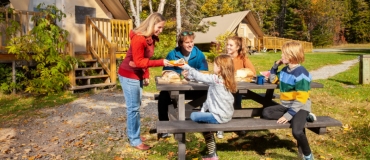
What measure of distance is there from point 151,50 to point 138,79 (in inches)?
17.4

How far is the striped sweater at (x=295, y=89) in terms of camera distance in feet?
13.4

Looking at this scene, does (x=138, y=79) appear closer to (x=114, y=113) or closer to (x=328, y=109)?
(x=114, y=113)

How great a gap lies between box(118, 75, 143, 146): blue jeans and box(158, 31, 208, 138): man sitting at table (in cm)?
71

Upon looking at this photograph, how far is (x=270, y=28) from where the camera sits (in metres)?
53.9

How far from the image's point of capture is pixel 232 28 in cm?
2864

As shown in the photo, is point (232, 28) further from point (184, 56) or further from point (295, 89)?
point (295, 89)

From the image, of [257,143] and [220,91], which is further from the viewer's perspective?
[257,143]

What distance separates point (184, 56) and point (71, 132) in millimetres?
2595

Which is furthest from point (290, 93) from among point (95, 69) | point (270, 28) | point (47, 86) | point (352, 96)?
point (270, 28)

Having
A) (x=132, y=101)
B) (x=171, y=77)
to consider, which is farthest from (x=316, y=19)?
(x=132, y=101)

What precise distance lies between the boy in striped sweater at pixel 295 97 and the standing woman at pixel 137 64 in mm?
1509

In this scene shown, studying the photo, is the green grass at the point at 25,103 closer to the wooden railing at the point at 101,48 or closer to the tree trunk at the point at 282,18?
the wooden railing at the point at 101,48

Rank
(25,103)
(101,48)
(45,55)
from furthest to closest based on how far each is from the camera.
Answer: (101,48) → (45,55) → (25,103)

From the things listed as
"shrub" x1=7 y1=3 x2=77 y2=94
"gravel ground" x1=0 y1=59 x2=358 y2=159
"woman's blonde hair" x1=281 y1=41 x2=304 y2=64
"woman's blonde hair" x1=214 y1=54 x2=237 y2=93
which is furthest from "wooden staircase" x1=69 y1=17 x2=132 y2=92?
"woman's blonde hair" x1=281 y1=41 x2=304 y2=64
